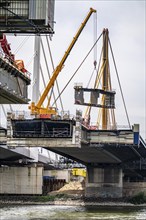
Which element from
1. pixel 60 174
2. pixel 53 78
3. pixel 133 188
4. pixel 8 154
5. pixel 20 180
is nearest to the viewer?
pixel 53 78

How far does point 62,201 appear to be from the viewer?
115m

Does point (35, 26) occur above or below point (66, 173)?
above

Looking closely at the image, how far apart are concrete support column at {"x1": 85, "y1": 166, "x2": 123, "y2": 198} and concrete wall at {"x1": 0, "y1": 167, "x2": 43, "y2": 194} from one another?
10651 millimetres

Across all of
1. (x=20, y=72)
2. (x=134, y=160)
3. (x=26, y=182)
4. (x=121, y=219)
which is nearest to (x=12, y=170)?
(x=26, y=182)

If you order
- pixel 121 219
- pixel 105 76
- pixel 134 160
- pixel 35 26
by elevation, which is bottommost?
pixel 121 219

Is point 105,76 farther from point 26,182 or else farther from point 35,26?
point 35,26

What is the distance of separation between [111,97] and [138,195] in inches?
918

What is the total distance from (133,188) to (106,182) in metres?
18.2

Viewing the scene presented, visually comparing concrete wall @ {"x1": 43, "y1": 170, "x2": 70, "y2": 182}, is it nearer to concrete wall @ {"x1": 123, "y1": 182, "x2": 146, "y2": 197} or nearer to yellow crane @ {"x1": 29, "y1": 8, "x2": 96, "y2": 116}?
concrete wall @ {"x1": 123, "y1": 182, "x2": 146, "y2": 197}

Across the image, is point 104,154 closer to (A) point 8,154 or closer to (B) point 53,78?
(B) point 53,78

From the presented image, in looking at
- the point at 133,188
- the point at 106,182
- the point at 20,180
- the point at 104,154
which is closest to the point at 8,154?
the point at 20,180

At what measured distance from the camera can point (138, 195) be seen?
123625 mm

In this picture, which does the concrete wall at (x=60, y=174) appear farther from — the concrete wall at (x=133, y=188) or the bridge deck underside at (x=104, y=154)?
the bridge deck underside at (x=104, y=154)

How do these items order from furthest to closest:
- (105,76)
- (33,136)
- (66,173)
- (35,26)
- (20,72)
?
(66,173) < (105,76) < (33,136) < (20,72) < (35,26)
